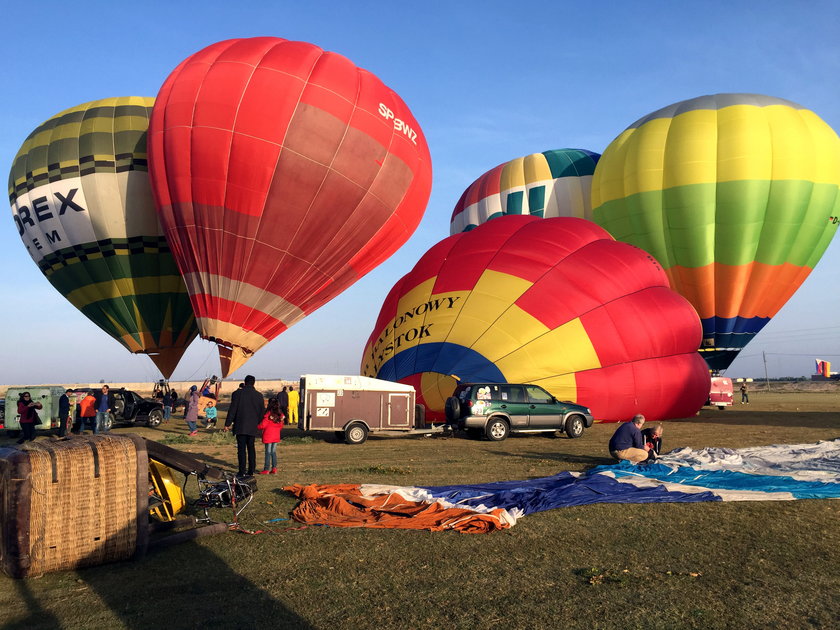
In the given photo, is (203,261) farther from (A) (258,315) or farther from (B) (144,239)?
(B) (144,239)

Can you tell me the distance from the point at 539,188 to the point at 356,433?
21340 millimetres

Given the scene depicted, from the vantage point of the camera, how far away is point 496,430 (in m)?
17.8

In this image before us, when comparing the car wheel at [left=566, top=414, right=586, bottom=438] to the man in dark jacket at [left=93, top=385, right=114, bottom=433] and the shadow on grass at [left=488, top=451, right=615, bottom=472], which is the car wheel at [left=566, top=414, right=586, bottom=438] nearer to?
the shadow on grass at [left=488, top=451, right=615, bottom=472]

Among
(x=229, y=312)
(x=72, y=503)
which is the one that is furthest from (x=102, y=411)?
(x=72, y=503)

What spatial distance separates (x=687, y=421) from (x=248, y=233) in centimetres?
1708

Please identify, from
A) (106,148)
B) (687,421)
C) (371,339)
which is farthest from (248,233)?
(687,421)

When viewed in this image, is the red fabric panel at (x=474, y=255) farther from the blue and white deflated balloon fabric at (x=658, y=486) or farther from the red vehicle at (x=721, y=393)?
the red vehicle at (x=721, y=393)

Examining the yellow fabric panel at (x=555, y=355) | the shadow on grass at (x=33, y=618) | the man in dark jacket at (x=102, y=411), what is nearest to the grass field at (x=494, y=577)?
the shadow on grass at (x=33, y=618)

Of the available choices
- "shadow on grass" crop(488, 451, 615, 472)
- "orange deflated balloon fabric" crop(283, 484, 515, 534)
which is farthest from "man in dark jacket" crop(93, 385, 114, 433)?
"orange deflated balloon fabric" crop(283, 484, 515, 534)

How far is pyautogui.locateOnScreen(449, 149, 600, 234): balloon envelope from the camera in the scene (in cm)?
3441

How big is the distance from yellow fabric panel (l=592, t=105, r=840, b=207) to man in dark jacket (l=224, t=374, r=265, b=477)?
72.4ft

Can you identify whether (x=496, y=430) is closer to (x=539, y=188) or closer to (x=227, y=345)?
(x=227, y=345)

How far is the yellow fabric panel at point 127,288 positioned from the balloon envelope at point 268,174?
188 inches

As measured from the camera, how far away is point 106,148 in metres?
24.4
